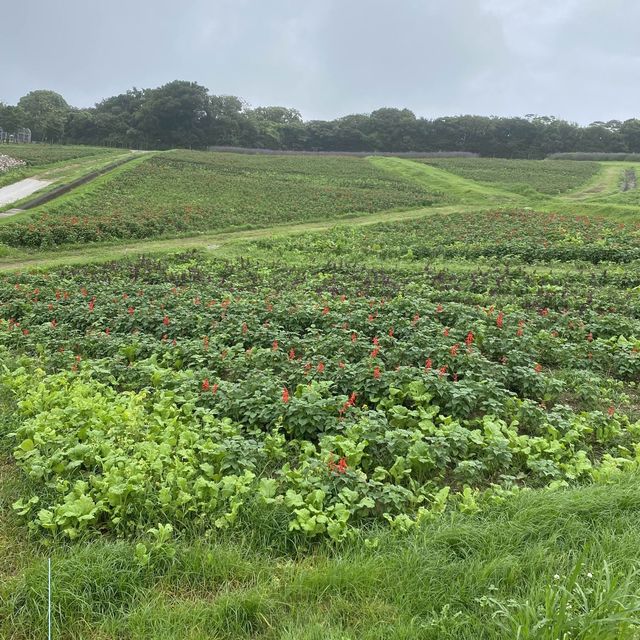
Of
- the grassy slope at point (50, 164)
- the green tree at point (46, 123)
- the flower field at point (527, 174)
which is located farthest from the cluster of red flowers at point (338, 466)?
the green tree at point (46, 123)

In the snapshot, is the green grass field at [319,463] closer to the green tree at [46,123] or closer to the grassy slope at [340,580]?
the grassy slope at [340,580]

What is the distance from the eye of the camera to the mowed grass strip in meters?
21.5

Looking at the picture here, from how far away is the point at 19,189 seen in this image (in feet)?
105

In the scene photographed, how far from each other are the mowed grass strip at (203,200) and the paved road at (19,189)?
3668 mm

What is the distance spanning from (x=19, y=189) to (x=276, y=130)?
64807mm

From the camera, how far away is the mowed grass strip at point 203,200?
21453 mm

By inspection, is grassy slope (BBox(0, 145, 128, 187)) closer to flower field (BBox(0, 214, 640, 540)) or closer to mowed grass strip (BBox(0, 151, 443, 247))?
mowed grass strip (BBox(0, 151, 443, 247))

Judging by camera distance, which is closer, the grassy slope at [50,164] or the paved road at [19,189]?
the paved road at [19,189]

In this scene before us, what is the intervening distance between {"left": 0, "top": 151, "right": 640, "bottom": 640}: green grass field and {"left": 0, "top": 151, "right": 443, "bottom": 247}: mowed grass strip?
10436mm

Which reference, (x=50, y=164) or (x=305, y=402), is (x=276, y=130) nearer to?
(x=50, y=164)

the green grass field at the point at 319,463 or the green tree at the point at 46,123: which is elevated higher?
the green tree at the point at 46,123

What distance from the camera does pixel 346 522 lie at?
404 cm

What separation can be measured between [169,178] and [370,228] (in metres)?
22.5

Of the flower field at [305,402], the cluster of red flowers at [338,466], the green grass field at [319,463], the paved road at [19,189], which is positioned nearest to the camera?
the green grass field at [319,463]
